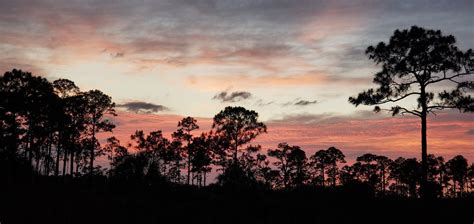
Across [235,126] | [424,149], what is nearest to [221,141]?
[235,126]

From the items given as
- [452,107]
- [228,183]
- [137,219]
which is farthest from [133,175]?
[452,107]

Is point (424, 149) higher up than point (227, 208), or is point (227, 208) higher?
point (424, 149)

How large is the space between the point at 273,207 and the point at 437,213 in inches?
363

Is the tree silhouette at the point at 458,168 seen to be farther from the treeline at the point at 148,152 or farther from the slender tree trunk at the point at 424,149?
the slender tree trunk at the point at 424,149

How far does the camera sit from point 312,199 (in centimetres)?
3067

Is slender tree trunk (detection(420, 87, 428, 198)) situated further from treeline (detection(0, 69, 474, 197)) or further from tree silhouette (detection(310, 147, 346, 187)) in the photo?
tree silhouette (detection(310, 147, 346, 187))

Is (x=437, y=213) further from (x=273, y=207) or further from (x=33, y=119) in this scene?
(x=33, y=119)

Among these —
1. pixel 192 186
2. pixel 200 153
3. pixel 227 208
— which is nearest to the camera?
pixel 227 208

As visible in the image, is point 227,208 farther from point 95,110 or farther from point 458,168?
point 458,168

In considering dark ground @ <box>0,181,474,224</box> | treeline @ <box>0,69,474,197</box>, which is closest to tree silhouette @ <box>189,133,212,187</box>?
treeline @ <box>0,69,474,197</box>

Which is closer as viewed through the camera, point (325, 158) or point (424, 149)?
point (424, 149)

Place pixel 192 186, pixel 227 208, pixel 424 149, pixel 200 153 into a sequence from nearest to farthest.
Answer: pixel 227 208
pixel 424 149
pixel 192 186
pixel 200 153

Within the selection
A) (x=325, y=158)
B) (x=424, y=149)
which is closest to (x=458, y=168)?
(x=325, y=158)

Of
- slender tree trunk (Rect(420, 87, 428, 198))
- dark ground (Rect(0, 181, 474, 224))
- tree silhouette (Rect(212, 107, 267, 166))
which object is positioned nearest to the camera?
dark ground (Rect(0, 181, 474, 224))
